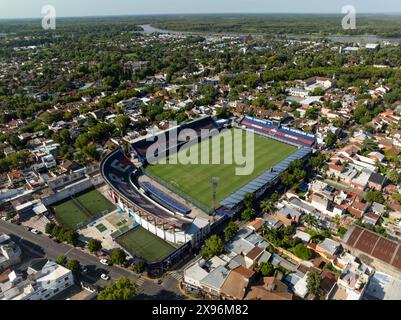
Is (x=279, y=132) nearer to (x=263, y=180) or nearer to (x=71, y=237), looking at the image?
(x=263, y=180)

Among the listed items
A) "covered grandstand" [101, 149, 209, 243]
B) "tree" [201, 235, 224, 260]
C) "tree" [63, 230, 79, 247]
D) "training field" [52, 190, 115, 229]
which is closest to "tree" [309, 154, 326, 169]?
"tree" [201, 235, 224, 260]

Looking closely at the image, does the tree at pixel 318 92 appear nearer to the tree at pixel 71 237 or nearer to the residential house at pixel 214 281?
the residential house at pixel 214 281

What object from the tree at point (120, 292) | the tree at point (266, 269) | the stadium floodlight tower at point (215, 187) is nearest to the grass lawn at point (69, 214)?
the tree at point (120, 292)

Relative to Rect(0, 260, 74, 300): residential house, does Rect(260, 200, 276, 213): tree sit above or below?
above

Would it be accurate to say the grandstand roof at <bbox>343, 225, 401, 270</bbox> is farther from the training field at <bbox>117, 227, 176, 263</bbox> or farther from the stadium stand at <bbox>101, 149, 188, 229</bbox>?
the training field at <bbox>117, 227, 176, 263</bbox>
